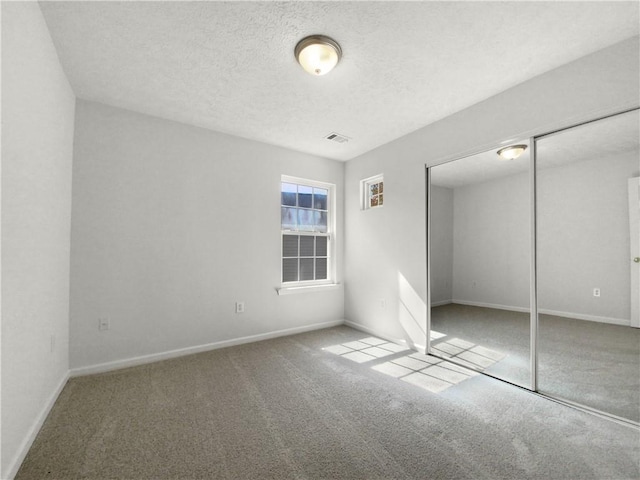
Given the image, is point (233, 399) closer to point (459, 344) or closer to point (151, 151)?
point (459, 344)

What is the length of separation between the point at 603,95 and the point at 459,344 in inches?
101

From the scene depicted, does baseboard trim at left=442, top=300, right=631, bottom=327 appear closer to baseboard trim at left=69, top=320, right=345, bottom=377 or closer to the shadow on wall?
the shadow on wall

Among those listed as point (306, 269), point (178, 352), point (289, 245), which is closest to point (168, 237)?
point (178, 352)

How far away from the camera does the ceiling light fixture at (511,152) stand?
252cm

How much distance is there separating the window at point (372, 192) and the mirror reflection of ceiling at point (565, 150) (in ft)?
3.59

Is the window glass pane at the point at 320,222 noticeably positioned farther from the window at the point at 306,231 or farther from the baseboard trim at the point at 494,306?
the baseboard trim at the point at 494,306

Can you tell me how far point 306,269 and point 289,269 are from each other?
0.31 metres

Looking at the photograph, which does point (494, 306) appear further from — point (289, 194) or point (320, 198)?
point (289, 194)

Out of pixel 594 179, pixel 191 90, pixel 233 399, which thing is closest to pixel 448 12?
pixel 594 179

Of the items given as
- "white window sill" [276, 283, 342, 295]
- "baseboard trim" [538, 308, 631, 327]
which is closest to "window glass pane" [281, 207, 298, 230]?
"white window sill" [276, 283, 342, 295]

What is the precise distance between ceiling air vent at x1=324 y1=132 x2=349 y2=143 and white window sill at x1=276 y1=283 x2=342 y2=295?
7.30 ft

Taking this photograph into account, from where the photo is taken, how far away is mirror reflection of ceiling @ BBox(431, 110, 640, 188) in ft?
6.54

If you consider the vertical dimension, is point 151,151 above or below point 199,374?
above

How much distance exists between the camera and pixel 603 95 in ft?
6.68
